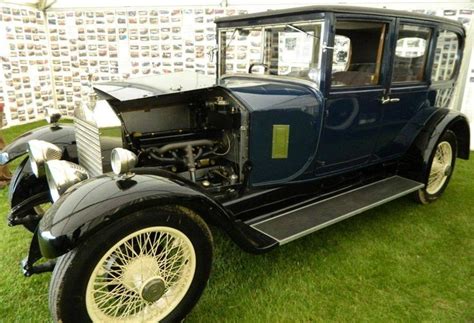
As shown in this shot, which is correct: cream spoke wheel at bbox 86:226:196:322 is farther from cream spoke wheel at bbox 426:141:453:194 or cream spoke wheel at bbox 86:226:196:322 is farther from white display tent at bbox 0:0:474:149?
white display tent at bbox 0:0:474:149

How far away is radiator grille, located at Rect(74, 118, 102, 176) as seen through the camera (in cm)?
223

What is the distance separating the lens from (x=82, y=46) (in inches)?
254

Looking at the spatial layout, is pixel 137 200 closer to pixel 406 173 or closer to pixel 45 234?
pixel 45 234

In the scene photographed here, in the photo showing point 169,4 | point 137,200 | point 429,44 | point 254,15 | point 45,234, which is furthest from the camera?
point 169,4

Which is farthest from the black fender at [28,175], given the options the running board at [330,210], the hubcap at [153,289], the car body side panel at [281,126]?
the running board at [330,210]

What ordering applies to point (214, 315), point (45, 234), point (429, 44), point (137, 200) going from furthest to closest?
1. point (429, 44)
2. point (214, 315)
3. point (137, 200)
4. point (45, 234)

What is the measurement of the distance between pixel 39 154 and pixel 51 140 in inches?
19.4

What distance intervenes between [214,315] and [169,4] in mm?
5263

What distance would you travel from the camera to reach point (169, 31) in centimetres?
597

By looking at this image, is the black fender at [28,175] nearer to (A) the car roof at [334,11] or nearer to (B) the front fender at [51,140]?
(B) the front fender at [51,140]

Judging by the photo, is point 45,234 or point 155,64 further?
point 155,64

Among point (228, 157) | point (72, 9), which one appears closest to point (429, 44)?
point (228, 157)

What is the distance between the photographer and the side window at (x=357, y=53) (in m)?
2.68

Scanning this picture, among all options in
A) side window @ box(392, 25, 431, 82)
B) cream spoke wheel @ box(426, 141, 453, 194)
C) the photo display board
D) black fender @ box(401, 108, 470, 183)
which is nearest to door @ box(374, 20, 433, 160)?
side window @ box(392, 25, 431, 82)
